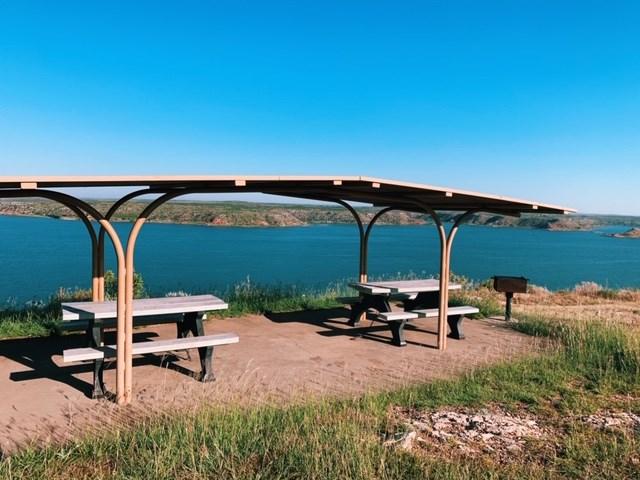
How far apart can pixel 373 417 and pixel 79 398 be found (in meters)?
2.73

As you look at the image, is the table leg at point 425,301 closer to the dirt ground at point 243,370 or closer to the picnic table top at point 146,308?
the dirt ground at point 243,370

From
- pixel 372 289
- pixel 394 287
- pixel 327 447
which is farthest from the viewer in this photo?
pixel 394 287

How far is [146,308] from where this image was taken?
5.75 metres

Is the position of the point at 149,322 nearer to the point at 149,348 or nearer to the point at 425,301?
the point at 149,348

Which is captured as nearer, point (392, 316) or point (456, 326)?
point (392, 316)

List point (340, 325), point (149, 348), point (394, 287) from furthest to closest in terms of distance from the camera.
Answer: point (340, 325) → point (394, 287) → point (149, 348)

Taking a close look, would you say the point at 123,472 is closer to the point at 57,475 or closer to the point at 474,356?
the point at 57,475

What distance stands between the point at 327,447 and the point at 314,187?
3.18 m

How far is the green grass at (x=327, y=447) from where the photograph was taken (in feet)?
10.6

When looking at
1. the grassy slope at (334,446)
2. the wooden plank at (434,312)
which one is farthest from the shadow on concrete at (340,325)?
the grassy slope at (334,446)

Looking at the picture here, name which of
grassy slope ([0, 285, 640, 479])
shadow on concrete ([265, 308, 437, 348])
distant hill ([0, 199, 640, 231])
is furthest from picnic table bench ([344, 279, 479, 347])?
distant hill ([0, 199, 640, 231])

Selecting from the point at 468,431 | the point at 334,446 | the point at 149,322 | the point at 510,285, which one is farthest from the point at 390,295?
the point at 334,446

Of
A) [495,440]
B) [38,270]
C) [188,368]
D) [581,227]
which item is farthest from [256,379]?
[581,227]

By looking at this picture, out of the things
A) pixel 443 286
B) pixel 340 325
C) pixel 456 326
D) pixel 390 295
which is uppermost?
pixel 443 286
